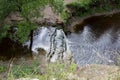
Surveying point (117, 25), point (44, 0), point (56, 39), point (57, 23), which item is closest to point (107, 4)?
point (117, 25)

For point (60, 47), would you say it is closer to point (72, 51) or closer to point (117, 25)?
point (72, 51)

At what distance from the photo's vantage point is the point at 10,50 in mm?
22844

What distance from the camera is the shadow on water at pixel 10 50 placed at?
2191 centimetres

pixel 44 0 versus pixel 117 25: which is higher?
pixel 44 0

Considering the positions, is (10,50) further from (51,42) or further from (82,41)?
(82,41)

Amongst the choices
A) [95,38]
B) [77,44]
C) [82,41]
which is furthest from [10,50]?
[95,38]

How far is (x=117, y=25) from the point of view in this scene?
28.2 metres

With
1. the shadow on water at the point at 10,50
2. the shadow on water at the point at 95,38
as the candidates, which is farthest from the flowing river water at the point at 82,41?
the shadow on water at the point at 10,50

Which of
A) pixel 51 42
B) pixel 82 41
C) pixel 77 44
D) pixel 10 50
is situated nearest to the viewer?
pixel 10 50

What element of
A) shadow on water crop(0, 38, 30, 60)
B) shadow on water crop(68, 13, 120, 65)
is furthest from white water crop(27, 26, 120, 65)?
shadow on water crop(0, 38, 30, 60)

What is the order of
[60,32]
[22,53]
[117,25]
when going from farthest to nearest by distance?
[117,25]
[60,32]
[22,53]

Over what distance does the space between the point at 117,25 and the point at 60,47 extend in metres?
8.17

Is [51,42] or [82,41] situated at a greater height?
[51,42]

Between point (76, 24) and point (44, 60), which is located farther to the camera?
point (76, 24)
